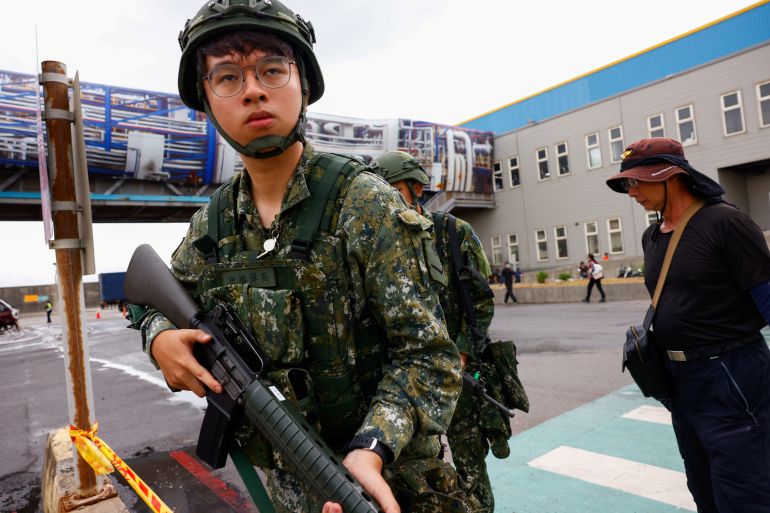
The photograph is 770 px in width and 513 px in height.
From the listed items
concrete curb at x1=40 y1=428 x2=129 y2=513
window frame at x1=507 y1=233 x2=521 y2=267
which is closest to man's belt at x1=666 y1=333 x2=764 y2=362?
concrete curb at x1=40 y1=428 x2=129 y2=513

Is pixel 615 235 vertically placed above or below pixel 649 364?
above

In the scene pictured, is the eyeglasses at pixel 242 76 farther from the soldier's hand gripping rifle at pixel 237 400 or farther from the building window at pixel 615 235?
the building window at pixel 615 235

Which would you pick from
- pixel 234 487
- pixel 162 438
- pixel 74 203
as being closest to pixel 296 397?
pixel 74 203

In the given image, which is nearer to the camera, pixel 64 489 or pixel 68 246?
pixel 68 246

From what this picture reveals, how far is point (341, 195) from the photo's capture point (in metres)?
1.34

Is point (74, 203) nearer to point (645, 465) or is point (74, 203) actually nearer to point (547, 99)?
point (645, 465)

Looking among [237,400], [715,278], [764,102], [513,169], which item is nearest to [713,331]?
[715,278]

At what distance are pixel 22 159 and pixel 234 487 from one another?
1652 centimetres

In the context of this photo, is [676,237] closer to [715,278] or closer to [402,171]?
[715,278]

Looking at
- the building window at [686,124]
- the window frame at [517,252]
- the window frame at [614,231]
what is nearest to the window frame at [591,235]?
the window frame at [614,231]

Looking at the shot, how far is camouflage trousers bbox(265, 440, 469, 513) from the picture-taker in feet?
4.19

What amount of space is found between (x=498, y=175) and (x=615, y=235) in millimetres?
7708

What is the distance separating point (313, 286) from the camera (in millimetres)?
1284

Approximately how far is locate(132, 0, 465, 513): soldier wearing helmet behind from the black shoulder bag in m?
1.29
